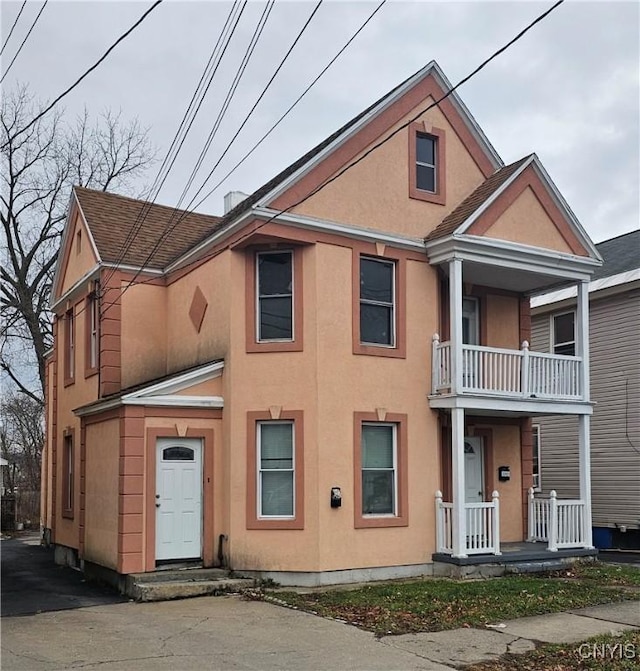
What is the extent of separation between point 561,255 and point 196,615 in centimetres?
954

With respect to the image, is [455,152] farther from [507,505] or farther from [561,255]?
[507,505]

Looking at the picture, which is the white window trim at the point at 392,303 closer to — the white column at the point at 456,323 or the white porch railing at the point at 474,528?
the white column at the point at 456,323

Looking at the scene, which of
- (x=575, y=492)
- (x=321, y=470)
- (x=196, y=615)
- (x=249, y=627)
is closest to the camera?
(x=249, y=627)

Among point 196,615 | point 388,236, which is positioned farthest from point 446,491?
point 196,615

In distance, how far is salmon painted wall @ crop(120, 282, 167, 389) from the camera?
56.7 ft

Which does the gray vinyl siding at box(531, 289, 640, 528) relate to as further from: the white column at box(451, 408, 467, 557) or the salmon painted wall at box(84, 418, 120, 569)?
Result: the salmon painted wall at box(84, 418, 120, 569)

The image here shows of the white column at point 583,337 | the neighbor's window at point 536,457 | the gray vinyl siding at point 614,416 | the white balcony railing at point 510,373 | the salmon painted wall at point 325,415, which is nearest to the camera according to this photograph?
the salmon painted wall at point 325,415

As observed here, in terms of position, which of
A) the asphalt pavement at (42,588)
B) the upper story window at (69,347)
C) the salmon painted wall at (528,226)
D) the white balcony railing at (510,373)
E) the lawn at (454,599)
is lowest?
the asphalt pavement at (42,588)

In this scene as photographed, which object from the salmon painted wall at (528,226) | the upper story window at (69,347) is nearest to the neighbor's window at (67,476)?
the upper story window at (69,347)

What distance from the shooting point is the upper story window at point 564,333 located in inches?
853

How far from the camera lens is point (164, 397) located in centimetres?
1430

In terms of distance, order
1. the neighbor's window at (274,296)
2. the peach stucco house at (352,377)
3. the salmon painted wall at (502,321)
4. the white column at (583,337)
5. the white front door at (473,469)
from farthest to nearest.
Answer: the salmon painted wall at (502,321) → the white front door at (473,469) → the white column at (583,337) → the neighbor's window at (274,296) → the peach stucco house at (352,377)

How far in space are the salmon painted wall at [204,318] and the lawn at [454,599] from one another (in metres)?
4.65

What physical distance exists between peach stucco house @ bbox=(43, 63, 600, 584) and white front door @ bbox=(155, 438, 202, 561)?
3 centimetres
